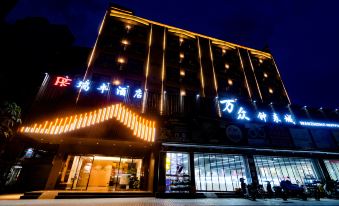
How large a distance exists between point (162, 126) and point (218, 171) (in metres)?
Answer: 5.86

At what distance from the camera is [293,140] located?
15188 millimetres

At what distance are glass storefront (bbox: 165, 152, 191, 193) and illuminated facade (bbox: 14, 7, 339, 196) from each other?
2.8 inches

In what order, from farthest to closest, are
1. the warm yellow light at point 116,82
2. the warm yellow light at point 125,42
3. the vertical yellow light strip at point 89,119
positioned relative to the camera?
the warm yellow light at point 125,42 < the warm yellow light at point 116,82 < the vertical yellow light strip at point 89,119

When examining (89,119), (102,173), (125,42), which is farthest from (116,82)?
(102,173)

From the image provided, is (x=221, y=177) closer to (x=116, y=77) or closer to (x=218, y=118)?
(x=218, y=118)

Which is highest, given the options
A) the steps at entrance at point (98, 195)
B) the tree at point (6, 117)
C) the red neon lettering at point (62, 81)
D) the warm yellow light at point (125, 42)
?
the warm yellow light at point (125, 42)

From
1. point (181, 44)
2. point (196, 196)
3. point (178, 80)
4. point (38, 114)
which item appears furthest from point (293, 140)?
point (38, 114)

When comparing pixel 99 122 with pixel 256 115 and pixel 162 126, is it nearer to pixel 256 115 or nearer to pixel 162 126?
pixel 162 126

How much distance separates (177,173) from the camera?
12312mm

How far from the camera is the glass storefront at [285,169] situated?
14.2 metres

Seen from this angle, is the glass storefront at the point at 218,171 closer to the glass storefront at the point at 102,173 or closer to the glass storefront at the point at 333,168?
the glass storefront at the point at 102,173

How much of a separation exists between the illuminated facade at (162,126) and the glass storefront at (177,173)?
71 millimetres

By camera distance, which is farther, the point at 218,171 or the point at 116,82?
the point at 116,82

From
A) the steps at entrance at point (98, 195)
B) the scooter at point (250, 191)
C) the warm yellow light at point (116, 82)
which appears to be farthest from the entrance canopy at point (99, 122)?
the scooter at point (250, 191)
